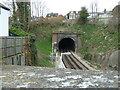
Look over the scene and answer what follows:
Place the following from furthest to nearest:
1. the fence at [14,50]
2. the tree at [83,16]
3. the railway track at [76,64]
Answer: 1. the tree at [83,16]
2. the railway track at [76,64]
3. the fence at [14,50]

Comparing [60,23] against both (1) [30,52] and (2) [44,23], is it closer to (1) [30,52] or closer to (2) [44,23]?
(2) [44,23]

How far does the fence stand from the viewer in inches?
330

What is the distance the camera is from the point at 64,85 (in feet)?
9.48

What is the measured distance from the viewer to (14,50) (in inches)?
384

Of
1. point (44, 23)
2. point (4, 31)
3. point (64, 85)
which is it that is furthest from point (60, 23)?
point (64, 85)

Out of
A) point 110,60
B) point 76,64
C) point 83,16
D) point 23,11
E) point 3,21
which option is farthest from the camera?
point 83,16

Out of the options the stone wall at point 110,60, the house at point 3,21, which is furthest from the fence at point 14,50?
the stone wall at point 110,60

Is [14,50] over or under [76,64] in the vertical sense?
over

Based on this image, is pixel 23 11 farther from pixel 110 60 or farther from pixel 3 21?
pixel 110 60

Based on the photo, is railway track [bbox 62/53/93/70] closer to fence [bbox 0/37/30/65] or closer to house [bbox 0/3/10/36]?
fence [bbox 0/37/30/65]

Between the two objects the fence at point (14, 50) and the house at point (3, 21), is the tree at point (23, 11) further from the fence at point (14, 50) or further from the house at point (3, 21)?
the fence at point (14, 50)

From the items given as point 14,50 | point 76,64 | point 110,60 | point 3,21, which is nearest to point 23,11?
point 3,21

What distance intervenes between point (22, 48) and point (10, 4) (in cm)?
1673

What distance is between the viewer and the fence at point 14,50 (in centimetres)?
838
